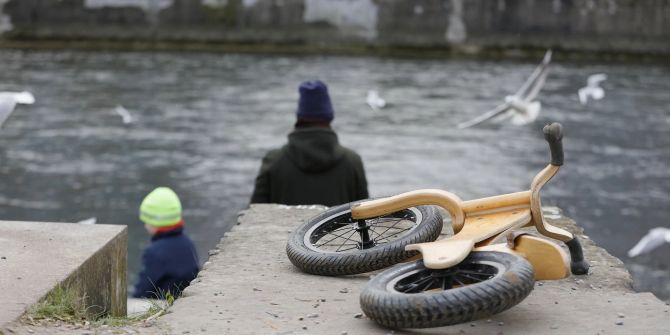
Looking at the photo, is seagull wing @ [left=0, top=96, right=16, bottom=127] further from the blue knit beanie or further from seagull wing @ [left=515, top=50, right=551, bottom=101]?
seagull wing @ [left=515, top=50, right=551, bottom=101]

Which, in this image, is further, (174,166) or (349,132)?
(349,132)

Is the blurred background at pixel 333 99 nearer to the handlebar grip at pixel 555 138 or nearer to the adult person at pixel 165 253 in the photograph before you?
the adult person at pixel 165 253

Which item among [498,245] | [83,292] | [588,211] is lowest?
[588,211]

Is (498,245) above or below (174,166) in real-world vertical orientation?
above

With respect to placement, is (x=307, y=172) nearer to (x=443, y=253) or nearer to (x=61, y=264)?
(x=61, y=264)

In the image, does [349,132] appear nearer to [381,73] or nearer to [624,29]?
[381,73]

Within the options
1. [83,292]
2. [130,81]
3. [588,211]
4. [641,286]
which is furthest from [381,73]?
[83,292]

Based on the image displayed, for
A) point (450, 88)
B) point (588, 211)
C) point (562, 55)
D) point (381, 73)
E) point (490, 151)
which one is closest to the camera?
point (588, 211)

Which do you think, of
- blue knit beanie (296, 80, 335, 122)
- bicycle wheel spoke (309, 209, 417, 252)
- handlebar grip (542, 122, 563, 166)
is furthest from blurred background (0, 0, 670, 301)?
handlebar grip (542, 122, 563, 166)

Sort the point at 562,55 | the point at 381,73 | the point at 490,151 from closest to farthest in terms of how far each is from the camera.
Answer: the point at 490,151
the point at 381,73
the point at 562,55

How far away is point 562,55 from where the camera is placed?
28.4 metres

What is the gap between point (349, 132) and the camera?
1814cm

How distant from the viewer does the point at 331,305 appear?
143 inches

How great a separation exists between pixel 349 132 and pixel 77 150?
4359 mm
